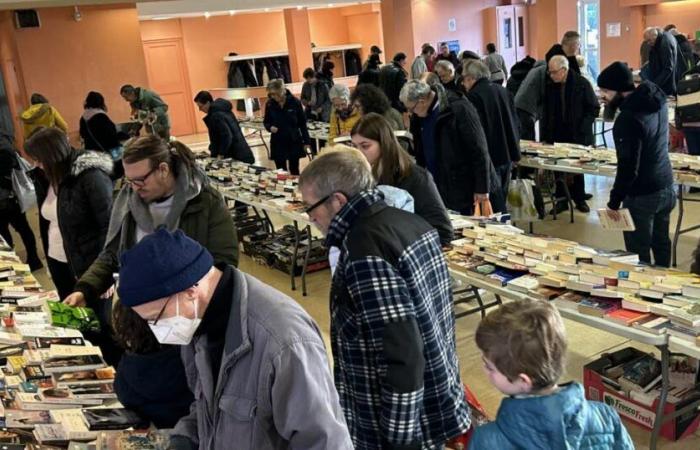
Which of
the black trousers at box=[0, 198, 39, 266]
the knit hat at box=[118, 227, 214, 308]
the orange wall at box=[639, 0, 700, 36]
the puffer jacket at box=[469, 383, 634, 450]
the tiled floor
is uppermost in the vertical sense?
the orange wall at box=[639, 0, 700, 36]

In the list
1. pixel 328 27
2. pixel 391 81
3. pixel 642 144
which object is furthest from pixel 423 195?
pixel 328 27

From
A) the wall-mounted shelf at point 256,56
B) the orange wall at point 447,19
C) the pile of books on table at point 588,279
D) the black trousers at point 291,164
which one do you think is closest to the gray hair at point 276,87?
the black trousers at point 291,164

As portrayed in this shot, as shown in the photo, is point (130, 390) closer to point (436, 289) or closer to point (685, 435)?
point (436, 289)

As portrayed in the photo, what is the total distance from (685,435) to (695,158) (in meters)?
2.88

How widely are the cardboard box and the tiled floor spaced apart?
5cm

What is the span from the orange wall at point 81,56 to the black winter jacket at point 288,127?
504 cm

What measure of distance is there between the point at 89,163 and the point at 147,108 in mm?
5968

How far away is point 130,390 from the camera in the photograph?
2.37 metres

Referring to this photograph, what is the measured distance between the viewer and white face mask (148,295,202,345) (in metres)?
1.72

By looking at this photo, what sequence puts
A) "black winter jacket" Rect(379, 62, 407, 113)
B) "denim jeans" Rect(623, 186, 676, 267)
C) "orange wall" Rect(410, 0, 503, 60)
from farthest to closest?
"orange wall" Rect(410, 0, 503, 60) → "black winter jacket" Rect(379, 62, 407, 113) → "denim jeans" Rect(623, 186, 676, 267)

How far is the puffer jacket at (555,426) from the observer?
68.3 inches

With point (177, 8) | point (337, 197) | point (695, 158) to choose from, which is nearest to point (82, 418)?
point (337, 197)

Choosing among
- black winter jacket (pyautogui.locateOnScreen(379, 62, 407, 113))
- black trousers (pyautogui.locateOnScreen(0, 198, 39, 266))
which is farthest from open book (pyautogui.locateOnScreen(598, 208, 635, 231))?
black winter jacket (pyautogui.locateOnScreen(379, 62, 407, 113))

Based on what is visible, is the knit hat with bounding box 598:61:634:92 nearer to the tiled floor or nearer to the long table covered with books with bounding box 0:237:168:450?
the tiled floor
